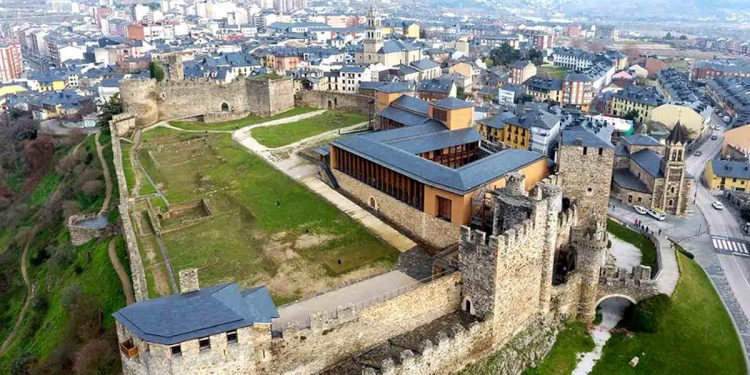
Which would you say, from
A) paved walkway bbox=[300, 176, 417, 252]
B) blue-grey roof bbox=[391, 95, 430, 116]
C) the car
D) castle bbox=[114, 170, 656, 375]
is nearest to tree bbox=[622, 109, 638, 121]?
the car

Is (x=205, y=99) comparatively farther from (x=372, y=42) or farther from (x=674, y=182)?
(x=372, y=42)

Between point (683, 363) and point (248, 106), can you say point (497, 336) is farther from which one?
point (248, 106)

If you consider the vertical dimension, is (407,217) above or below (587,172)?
below

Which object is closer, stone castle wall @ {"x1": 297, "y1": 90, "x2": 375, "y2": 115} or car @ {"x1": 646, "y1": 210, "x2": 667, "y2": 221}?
car @ {"x1": 646, "y1": 210, "x2": 667, "y2": 221}

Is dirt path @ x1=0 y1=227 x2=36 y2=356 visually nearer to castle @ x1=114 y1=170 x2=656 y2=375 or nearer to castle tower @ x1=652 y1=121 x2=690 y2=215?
castle @ x1=114 y1=170 x2=656 y2=375

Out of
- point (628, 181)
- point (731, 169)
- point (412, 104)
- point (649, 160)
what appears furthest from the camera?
point (731, 169)

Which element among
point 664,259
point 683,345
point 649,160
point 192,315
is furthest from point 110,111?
point 683,345
